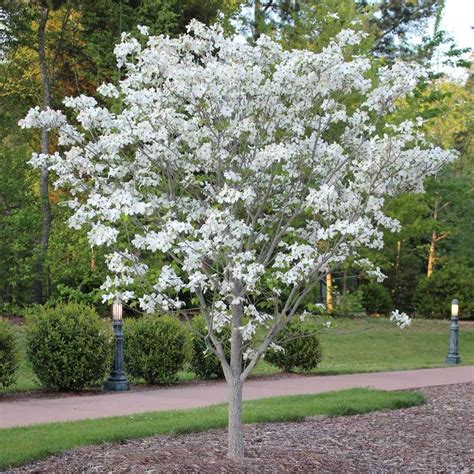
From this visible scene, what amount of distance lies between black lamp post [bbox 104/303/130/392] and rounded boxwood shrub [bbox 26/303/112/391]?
0.17 m

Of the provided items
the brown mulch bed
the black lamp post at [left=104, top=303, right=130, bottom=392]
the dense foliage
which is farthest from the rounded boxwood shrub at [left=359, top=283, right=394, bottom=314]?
the brown mulch bed

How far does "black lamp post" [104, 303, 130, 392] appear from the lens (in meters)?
10.8

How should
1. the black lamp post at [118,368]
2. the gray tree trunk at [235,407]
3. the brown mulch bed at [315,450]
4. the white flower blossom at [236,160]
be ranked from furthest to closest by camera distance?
the black lamp post at [118,368] → the gray tree trunk at [235,407] → the brown mulch bed at [315,450] → the white flower blossom at [236,160]

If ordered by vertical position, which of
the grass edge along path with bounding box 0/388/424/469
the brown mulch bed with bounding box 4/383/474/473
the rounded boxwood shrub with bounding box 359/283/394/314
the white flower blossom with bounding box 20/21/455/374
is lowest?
the brown mulch bed with bounding box 4/383/474/473

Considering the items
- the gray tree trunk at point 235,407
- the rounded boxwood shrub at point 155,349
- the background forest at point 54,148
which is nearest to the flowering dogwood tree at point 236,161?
the gray tree trunk at point 235,407

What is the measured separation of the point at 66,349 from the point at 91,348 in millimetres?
330

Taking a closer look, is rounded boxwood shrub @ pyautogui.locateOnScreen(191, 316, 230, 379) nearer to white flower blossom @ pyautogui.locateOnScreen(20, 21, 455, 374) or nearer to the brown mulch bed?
the brown mulch bed

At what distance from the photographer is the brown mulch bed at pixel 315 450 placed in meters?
6.05

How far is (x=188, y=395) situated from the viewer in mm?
10406

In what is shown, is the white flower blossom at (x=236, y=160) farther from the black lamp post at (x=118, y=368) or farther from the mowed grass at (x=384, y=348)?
the mowed grass at (x=384, y=348)

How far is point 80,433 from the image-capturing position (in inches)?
282

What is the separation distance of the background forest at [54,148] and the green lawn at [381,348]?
4.92ft

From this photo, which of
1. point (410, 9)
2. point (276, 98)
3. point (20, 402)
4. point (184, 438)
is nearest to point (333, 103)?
point (276, 98)

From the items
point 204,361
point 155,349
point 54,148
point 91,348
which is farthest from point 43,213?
point 91,348
